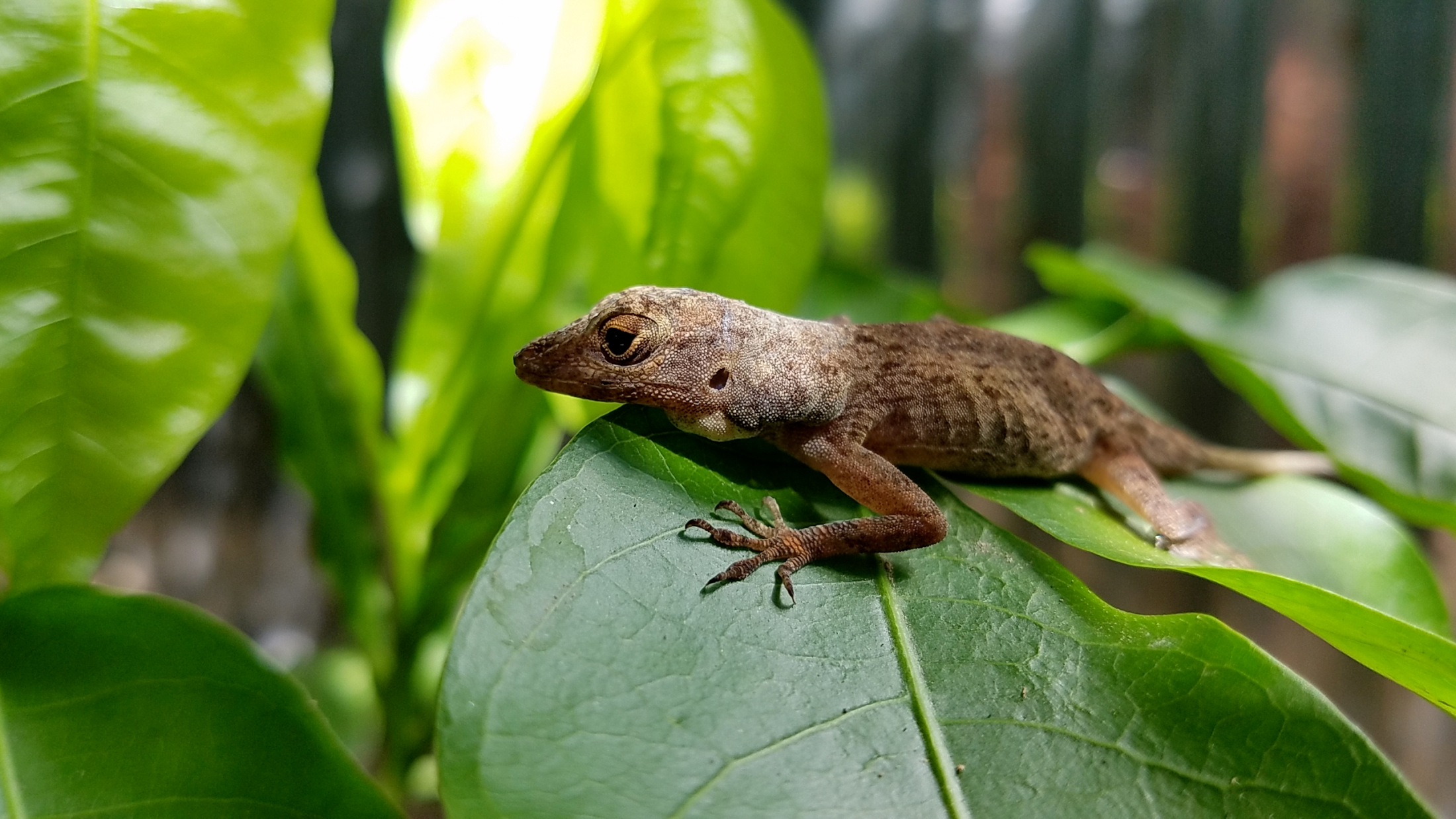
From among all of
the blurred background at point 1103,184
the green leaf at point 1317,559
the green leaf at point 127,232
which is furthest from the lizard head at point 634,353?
the blurred background at point 1103,184

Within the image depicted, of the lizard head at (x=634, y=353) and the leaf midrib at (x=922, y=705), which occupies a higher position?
the lizard head at (x=634, y=353)

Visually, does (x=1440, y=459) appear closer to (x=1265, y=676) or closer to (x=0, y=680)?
(x=1265, y=676)

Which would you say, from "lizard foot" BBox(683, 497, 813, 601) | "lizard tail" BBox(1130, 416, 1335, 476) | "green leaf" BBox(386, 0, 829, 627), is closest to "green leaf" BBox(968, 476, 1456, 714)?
"lizard tail" BBox(1130, 416, 1335, 476)

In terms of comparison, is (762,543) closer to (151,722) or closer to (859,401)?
(859,401)

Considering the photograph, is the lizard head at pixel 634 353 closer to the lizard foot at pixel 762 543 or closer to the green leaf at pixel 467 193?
the lizard foot at pixel 762 543

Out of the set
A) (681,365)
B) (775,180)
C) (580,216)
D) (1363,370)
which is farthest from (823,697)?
(1363,370)

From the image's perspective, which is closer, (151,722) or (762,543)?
(151,722)
